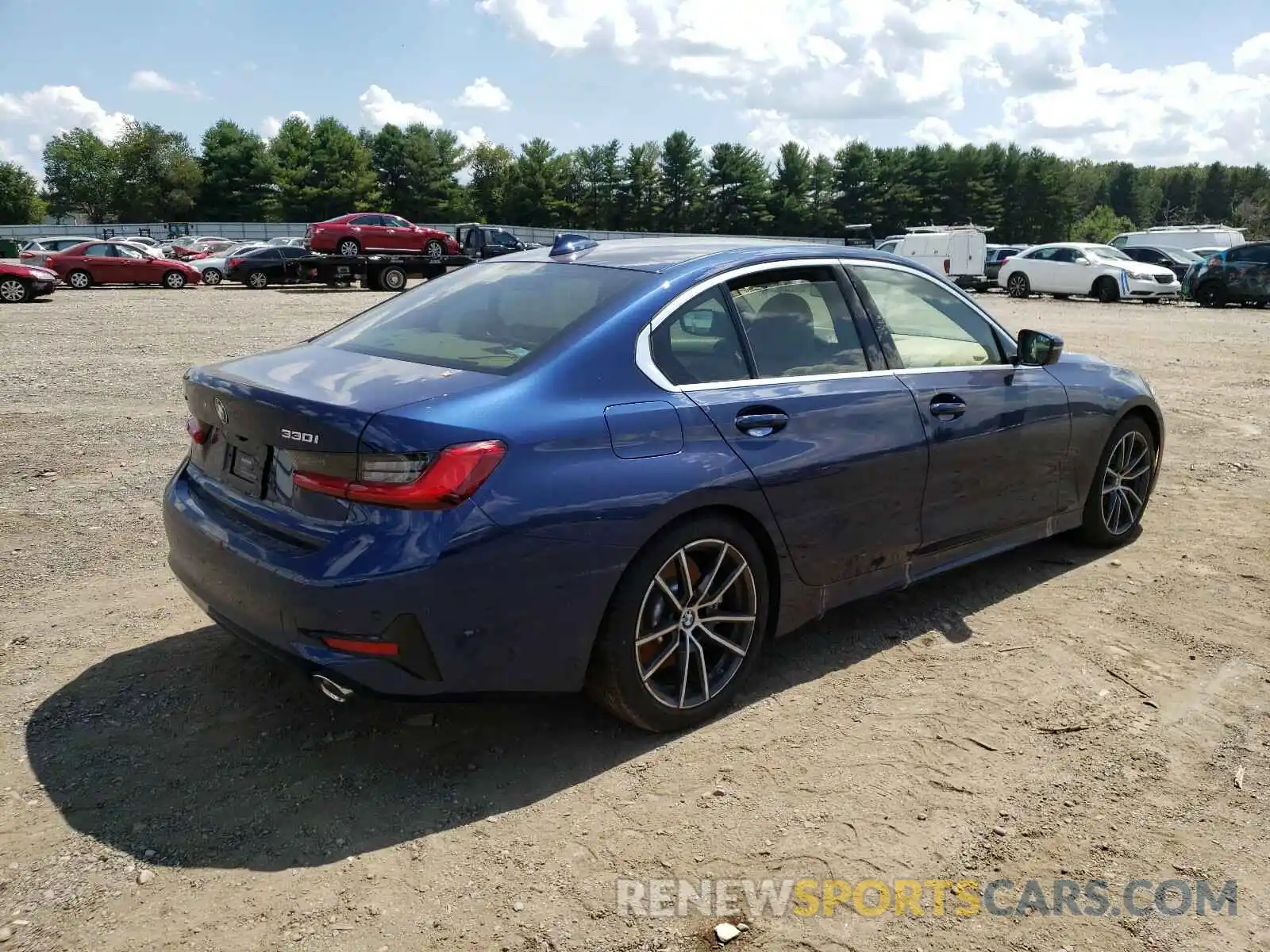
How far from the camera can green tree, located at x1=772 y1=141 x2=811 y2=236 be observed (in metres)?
98.4

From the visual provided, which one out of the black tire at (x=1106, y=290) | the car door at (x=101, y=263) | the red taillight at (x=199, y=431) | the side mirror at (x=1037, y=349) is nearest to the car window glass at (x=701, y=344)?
the red taillight at (x=199, y=431)

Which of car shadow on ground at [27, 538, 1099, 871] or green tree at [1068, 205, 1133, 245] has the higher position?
green tree at [1068, 205, 1133, 245]

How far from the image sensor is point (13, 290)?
2336 cm

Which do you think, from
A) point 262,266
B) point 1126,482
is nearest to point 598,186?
point 262,266

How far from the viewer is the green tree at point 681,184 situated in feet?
319

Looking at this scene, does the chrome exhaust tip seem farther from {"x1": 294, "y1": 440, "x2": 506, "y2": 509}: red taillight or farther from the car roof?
the car roof

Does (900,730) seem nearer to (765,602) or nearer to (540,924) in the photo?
(765,602)

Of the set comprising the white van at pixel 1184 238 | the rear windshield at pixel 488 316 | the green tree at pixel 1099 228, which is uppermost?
the green tree at pixel 1099 228

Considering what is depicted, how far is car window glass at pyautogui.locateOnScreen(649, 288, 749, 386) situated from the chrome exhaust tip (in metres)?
1.43

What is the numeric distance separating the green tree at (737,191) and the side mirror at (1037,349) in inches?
3735

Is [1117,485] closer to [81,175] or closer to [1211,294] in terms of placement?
[1211,294]

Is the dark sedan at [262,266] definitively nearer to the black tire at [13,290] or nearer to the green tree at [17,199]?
the black tire at [13,290]

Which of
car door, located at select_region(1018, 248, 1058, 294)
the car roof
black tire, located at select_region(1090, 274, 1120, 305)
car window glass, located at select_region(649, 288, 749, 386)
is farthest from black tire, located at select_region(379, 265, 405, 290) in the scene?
car window glass, located at select_region(649, 288, 749, 386)

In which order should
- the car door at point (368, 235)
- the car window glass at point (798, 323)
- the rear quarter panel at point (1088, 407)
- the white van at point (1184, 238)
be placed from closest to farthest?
the car window glass at point (798, 323)
the rear quarter panel at point (1088, 407)
the car door at point (368, 235)
the white van at point (1184, 238)
